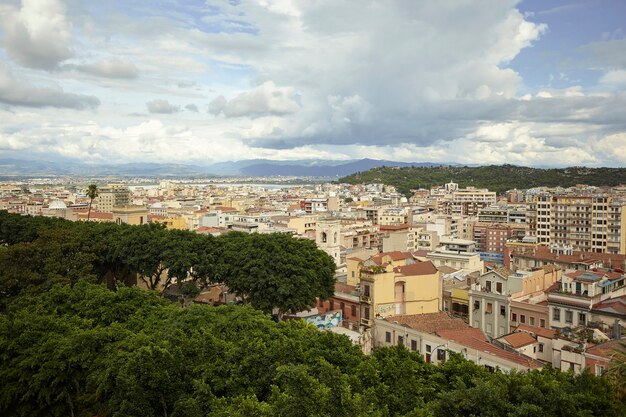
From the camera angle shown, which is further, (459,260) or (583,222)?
(583,222)

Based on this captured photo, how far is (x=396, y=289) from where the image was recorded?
3488cm

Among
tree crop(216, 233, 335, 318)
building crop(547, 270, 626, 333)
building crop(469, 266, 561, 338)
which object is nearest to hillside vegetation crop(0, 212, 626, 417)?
tree crop(216, 233, 335, 318)

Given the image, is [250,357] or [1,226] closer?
[250,357]

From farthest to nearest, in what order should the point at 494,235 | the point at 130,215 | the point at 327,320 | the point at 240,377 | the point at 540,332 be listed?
the point at 494,235
the point at 130,215
the point at 327,320
the point at 540,332
the point at 240,377

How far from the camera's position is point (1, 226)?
4966 cm

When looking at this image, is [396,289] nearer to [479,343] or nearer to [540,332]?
[540,332]

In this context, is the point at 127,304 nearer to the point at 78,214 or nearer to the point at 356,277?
the point at 356,277

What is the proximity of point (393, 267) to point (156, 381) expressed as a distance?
2196 centimetres

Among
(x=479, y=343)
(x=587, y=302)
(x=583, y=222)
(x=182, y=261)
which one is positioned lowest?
(x=479, y=343)

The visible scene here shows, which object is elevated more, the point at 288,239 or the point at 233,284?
the point at 288,239

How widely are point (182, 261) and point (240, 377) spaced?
20.0 metres

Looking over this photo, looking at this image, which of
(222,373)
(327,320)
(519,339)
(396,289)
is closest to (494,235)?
(396,289)

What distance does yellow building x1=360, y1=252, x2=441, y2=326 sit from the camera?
33812mm

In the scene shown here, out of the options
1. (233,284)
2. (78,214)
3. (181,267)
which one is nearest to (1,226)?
(181,267)
